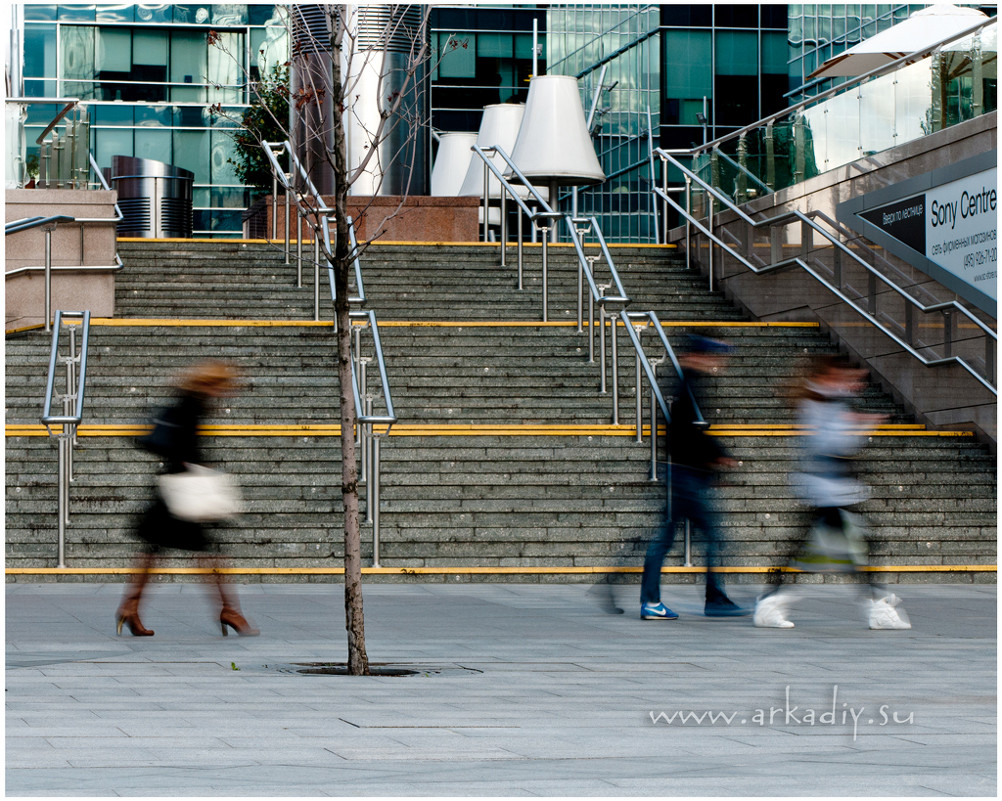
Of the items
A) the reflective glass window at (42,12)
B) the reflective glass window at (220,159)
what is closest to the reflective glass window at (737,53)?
the reflective glass window at (220,159)

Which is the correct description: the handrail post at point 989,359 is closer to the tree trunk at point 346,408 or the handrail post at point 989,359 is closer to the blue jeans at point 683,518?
the blue jeans at point 683,518

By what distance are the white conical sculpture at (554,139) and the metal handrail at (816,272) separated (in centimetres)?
269

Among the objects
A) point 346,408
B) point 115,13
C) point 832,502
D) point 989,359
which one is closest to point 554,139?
point 989,359

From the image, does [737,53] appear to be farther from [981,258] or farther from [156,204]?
[981,258]

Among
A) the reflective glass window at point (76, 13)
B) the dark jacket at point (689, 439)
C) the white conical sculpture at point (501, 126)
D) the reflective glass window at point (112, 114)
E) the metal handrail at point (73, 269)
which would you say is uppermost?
the reflective glass window at point (76, 13)

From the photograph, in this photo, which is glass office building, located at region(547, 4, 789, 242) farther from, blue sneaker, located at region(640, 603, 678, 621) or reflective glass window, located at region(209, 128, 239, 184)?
blue sneaker, located at region(640, 603, 678, 621)

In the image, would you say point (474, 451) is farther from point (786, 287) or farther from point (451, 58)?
point (451, 58)

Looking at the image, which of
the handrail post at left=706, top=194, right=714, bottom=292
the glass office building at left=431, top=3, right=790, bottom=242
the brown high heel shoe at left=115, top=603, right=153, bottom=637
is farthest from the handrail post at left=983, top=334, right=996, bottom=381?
the glass office building at left=431, top=3, right=790, bottom=242

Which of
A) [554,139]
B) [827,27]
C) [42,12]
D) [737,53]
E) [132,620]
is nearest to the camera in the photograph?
[132,620]

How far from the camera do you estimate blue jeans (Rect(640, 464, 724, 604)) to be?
960 cm

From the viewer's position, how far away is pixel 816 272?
17562mm

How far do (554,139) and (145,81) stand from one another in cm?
3291

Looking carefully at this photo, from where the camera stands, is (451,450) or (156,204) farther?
(156,204)

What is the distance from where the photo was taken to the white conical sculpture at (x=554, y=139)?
23547mm
